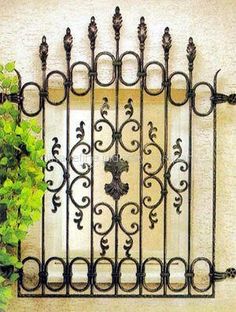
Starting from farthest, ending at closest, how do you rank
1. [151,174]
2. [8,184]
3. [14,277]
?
[151,174], [14,277], [8,184]

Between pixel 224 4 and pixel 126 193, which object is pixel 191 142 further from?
pixel 224 4

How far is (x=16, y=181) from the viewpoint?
1939mm

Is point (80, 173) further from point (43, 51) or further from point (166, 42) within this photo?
point (166, 42)

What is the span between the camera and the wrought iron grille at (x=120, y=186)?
209 centimetres

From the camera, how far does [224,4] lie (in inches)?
83.5

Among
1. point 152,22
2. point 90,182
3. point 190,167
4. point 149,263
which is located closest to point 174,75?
point 152,22

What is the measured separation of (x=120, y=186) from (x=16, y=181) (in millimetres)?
392

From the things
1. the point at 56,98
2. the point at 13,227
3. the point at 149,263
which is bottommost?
the point at 149,263

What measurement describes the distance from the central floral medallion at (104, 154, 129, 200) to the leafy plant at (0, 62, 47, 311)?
0.90 ft

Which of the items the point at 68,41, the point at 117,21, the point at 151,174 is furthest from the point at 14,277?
the point at 117,21

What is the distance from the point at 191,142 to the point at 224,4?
523 millimetres

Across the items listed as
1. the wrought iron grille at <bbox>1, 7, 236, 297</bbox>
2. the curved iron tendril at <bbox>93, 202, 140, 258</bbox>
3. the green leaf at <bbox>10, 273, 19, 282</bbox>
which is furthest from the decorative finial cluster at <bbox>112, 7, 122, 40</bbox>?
the green leaf at <bbox>10, 273, 19, 282</bbox>

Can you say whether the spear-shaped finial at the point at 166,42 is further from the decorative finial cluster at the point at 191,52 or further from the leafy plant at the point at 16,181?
the leafy plant at the point at 16,181

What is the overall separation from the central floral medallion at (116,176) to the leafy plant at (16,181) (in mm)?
274
